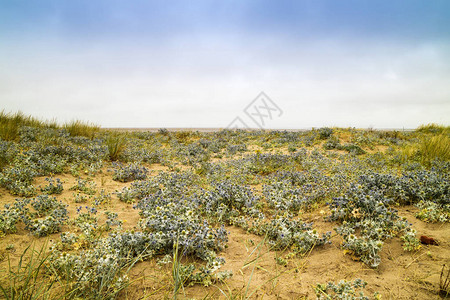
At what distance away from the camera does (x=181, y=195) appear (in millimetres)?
6125

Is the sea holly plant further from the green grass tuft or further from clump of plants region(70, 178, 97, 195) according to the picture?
the green grass tuft

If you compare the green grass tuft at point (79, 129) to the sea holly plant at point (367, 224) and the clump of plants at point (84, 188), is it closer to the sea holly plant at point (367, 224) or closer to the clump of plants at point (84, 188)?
the clump of plants at point (84, 188)

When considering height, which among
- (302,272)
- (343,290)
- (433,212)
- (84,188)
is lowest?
(302,272)

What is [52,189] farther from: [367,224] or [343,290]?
[367,224]

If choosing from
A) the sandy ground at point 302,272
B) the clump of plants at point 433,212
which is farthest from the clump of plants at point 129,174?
the clump of plants at point 433,212

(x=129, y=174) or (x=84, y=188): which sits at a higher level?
(x=129, y=174)

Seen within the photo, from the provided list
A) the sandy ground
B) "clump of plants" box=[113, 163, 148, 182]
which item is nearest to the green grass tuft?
"clump of plants" box=[113, 163, 148, 182]

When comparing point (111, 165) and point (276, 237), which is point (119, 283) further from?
point (111, 165)

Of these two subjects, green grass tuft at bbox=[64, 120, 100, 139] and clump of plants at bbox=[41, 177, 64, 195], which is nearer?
clump of plants at bbox=[41, 177, 64, 195]

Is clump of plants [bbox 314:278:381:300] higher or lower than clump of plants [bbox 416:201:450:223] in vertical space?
lower

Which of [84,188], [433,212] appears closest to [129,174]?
[84,188]

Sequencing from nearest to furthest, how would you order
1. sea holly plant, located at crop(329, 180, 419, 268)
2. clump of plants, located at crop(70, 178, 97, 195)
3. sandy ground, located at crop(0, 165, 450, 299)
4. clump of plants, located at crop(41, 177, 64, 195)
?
sandy ground, located at crop(0, 165, 450, 299) → sea holly plant, located at crop(329, 180, 419, 268) → clump of plants, located at crop(41, 177, 64, 195) → clump of plants, located at crop(70, 178, 97, 195)

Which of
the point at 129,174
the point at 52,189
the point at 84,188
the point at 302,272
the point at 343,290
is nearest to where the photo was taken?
the point at 343,290

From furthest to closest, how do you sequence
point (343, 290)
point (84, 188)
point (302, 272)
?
point (84, 188), point (302, 272), point (343, 290)
